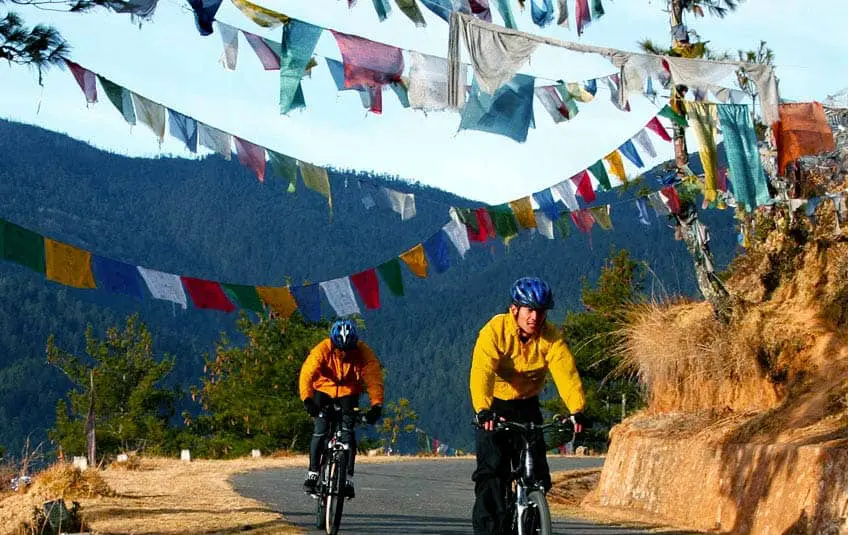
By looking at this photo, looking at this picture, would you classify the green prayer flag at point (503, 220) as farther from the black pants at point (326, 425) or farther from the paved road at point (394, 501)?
the black pants at point (326, 425)

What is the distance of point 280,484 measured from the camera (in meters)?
18.0

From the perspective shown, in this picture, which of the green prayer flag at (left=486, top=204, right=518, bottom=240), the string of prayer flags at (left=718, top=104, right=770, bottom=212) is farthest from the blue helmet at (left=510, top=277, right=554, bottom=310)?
the green prayer flag at (left=486, top=204, right=518, bottom=240)

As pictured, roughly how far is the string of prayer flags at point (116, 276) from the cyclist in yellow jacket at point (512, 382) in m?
3.78

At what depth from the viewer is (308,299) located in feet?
40.8

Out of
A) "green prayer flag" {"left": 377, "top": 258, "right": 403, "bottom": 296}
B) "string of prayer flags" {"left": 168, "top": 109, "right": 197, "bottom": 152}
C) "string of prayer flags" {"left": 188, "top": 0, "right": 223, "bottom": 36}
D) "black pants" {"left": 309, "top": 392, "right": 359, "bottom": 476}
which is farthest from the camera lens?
"green prayer flag" {"left": 377, "top": 258, "right": 403, "bottom": 296}

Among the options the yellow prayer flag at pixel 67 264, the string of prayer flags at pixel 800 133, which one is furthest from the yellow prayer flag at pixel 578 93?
the yellow prayer flag at pixel 67 264

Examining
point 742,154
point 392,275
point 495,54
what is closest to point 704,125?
point 742,154

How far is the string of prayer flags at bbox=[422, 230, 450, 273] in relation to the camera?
16141mm

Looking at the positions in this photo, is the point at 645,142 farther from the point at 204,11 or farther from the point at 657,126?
the point at 204,11

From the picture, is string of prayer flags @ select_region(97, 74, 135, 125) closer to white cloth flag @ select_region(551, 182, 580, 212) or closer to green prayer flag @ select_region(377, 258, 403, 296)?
green prayer flag @ select_region(377, 258, 403, 296)

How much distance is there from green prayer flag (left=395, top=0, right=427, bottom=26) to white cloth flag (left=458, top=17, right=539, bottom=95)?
0.81 meters

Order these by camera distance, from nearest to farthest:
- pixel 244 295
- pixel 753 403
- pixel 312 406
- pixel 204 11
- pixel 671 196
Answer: pixel 204 11, pixel 312 406, pixel 244 295, pixel 753 403, pixel 671 196

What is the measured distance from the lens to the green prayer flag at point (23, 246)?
9117 mm

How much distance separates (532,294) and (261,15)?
4.16 m
